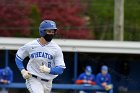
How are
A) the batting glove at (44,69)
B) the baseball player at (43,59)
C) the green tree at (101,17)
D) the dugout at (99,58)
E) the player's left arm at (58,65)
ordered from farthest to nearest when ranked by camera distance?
1. the green tree at (101,17)
2. the dugout at (99,58)
3. the baseball player at (43,59)
4. the player's left arm at (58,65)
5. the batting glove at (44,69)

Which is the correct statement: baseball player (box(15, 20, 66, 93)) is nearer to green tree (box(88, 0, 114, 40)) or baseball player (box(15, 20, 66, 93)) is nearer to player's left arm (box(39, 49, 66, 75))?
player's left arm (box(39, 49, 66, 75))

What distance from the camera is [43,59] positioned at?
8.86 metres

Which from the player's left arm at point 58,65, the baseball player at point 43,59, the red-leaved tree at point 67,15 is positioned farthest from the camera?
the red-leaved tree at point 67,15

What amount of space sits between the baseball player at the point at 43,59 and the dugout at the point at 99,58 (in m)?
7.76

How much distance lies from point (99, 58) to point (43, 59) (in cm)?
1025

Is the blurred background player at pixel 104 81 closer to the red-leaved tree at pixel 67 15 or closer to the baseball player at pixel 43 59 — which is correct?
the baseball player at pixel 43 59

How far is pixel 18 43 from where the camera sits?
54.2ft

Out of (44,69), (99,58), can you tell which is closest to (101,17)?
(99,58)

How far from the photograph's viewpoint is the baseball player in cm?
882

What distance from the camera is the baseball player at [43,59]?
8820 mm

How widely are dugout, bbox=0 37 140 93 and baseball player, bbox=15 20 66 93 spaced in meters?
7.76

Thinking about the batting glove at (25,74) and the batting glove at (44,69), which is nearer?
the batting glove at (44,69)

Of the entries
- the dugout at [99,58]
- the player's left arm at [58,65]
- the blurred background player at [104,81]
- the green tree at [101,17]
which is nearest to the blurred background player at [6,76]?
the dugout at [99,58]

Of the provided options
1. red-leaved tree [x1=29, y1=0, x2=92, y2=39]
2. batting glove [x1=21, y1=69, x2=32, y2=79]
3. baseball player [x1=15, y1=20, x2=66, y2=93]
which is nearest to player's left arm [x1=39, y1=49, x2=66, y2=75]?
baseball player [x1=15, y1=20, x2=66, y2=93]
